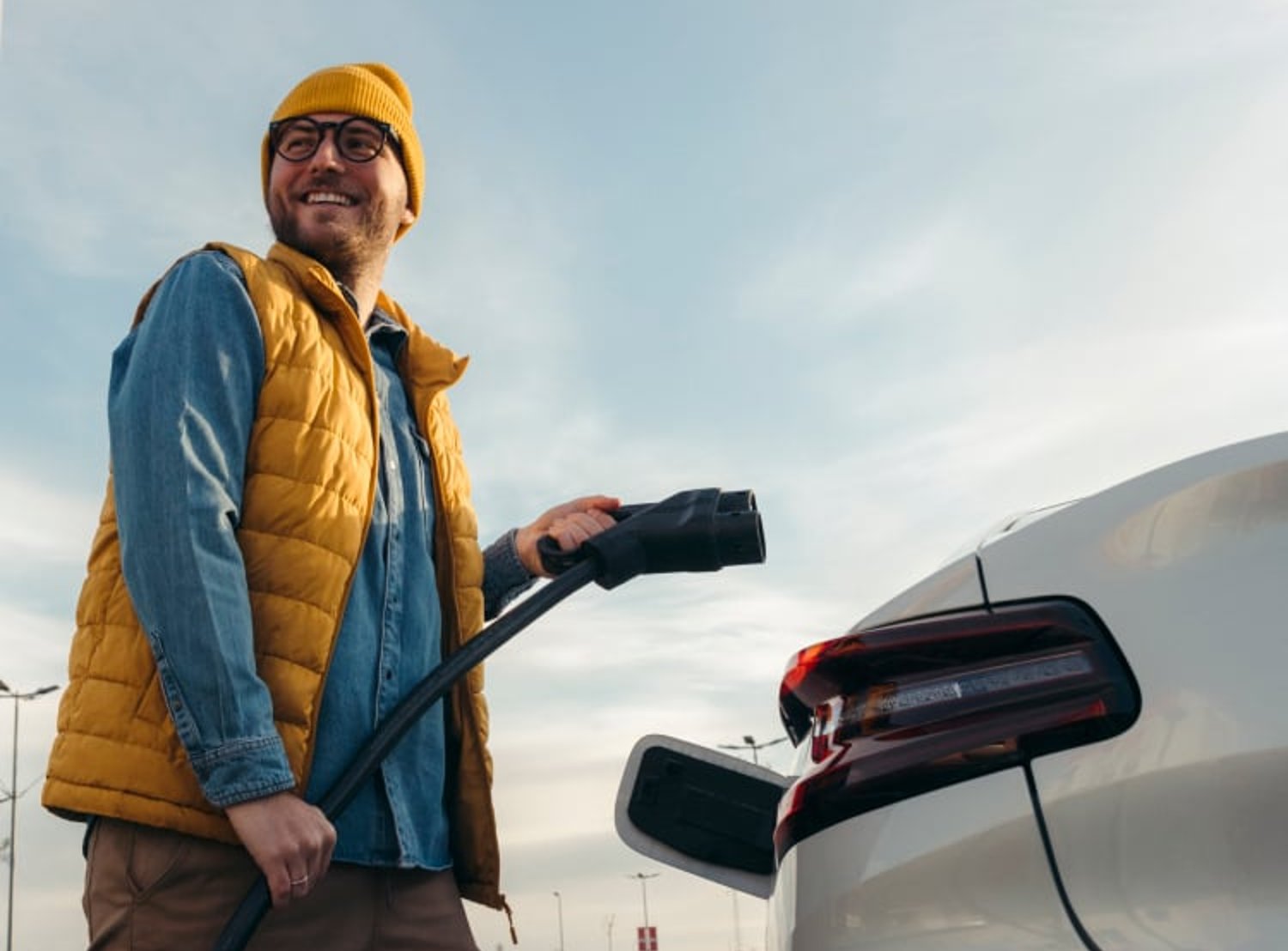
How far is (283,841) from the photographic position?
7.01 feet

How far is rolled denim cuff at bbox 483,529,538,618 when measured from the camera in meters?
3.11

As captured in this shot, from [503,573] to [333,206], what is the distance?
91 cm

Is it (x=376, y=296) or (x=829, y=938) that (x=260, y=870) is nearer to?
(x=829, y=938)

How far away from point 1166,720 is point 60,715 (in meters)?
1.76

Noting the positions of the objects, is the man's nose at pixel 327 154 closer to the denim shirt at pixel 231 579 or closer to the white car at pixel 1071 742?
the denim shirt at pixel 231 579

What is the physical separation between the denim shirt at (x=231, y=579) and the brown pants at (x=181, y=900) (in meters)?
0.12

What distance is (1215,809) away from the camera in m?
1.43

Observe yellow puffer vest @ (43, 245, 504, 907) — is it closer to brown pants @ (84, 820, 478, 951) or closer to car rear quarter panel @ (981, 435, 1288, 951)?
brown pants @ (84, 820, 478, 951)

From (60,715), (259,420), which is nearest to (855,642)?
(259,420)

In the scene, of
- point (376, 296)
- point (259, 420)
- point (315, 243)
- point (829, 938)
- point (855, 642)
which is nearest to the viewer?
point (829, 938)

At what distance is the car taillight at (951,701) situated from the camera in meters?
1.53

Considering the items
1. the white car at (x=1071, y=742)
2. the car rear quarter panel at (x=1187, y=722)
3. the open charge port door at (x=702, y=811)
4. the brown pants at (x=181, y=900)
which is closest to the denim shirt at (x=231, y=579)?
the brown pants at (x=181, y=900)

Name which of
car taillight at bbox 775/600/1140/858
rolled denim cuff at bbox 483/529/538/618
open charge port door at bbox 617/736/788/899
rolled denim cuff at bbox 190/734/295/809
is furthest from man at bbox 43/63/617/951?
car taillight at bbox 775/600/1140/858

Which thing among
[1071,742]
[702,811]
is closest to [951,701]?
[1071,742]
